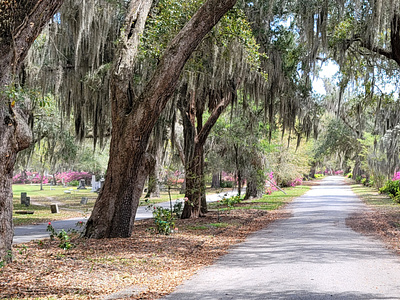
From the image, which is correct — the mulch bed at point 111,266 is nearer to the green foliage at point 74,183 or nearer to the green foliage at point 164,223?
the green foliage at point 164,223

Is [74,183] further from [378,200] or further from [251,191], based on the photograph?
[378,200]

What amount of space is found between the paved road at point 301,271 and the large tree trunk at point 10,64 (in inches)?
116

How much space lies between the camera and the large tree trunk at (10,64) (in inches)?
248

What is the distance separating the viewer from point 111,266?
22.2 ft

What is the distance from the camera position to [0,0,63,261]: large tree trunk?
630 cm

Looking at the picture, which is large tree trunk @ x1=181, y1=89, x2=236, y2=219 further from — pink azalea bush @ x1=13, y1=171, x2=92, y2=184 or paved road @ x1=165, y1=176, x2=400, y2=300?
pink azalea bush @ x1=13, y1=171, x2=92, y2=184

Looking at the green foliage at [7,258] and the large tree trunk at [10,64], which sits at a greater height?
the large tree trunk at [10,64]

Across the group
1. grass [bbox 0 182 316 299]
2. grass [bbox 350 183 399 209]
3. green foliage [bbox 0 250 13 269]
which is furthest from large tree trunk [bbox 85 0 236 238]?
grass [bbox 350 183 399 209]

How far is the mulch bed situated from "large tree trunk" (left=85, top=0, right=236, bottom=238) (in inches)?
24.1

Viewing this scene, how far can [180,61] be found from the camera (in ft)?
29.2

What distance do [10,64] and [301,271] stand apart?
5.11m

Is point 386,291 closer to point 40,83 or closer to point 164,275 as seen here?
point 164,275

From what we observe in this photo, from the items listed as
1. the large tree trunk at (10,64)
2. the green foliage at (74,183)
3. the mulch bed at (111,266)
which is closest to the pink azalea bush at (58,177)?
the green foliage at (74,183)

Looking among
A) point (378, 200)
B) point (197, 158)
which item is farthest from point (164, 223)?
point (378, 200)
